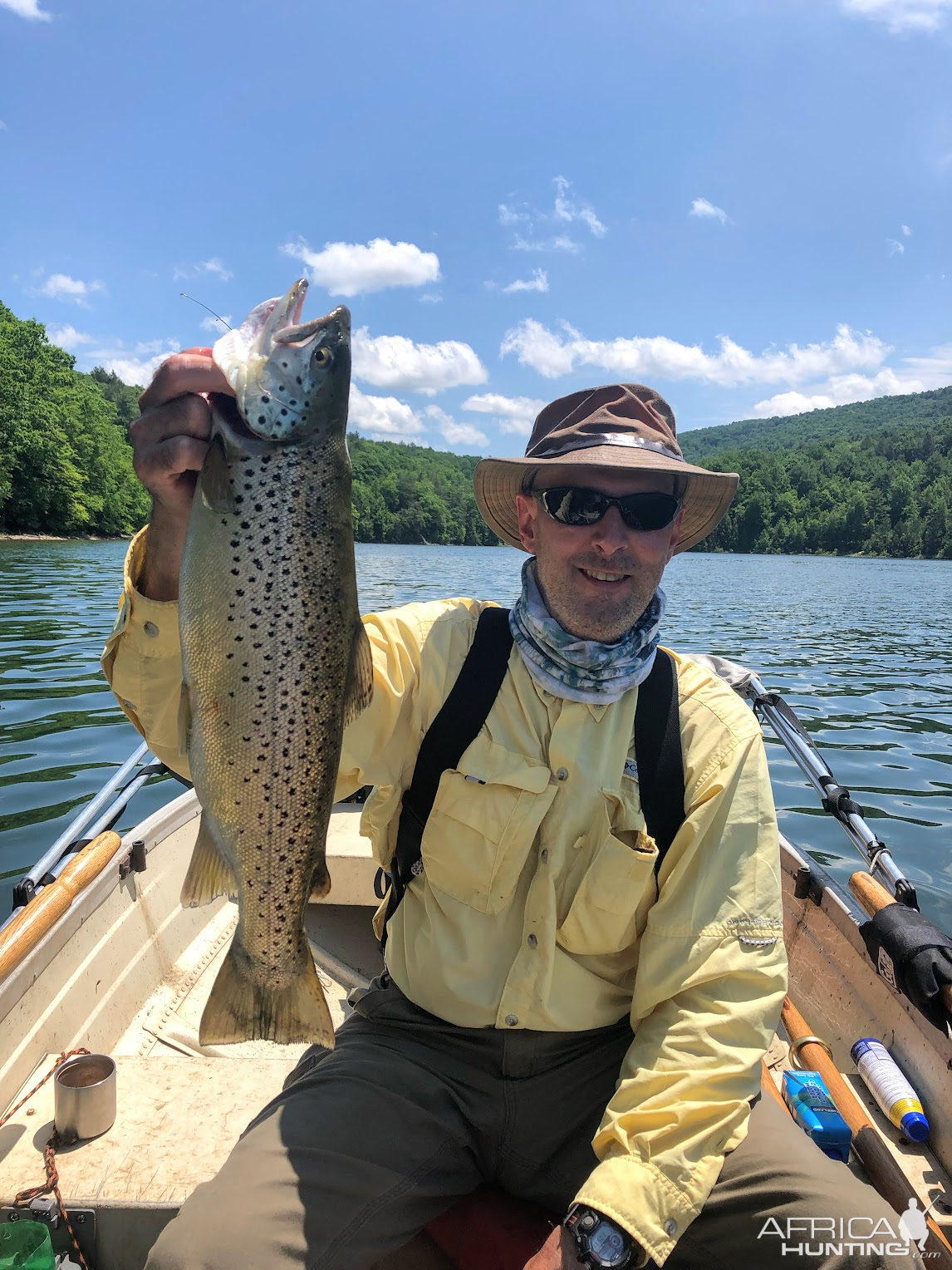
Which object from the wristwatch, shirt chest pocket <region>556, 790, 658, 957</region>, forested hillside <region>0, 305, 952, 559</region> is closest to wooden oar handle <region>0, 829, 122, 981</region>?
shirt chest pocket <region>556, 790, 658, 957</region>

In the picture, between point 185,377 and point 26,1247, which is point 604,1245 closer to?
point 26,1247

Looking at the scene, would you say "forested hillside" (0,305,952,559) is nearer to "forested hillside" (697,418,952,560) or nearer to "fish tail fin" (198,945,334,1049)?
"forested hillside" (697,418,952,560)

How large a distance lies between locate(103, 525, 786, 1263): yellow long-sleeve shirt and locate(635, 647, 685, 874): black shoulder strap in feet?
0.13

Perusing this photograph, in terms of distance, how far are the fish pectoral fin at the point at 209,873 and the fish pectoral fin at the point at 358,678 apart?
493 millimetres

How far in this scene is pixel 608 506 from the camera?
2.96 metres

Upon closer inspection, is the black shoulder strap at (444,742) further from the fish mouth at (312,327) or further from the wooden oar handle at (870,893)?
the wooden oar handle at (870,893)

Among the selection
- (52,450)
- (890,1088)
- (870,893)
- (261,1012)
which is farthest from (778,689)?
(52,450)

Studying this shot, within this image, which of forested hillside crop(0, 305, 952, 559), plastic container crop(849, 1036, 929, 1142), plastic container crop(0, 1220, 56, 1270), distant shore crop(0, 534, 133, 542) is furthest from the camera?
forested hillside crop(0, 305, 952, 559)

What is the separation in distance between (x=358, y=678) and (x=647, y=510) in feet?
4.55

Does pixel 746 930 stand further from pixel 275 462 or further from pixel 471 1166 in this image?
pixel 275 462

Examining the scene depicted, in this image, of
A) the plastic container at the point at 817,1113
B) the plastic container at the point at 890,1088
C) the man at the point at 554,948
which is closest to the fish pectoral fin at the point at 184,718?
the man at the point at 554,948

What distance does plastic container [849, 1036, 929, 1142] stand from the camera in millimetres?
3326

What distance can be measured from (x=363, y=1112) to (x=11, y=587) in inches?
1055

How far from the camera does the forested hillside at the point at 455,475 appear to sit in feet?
169
